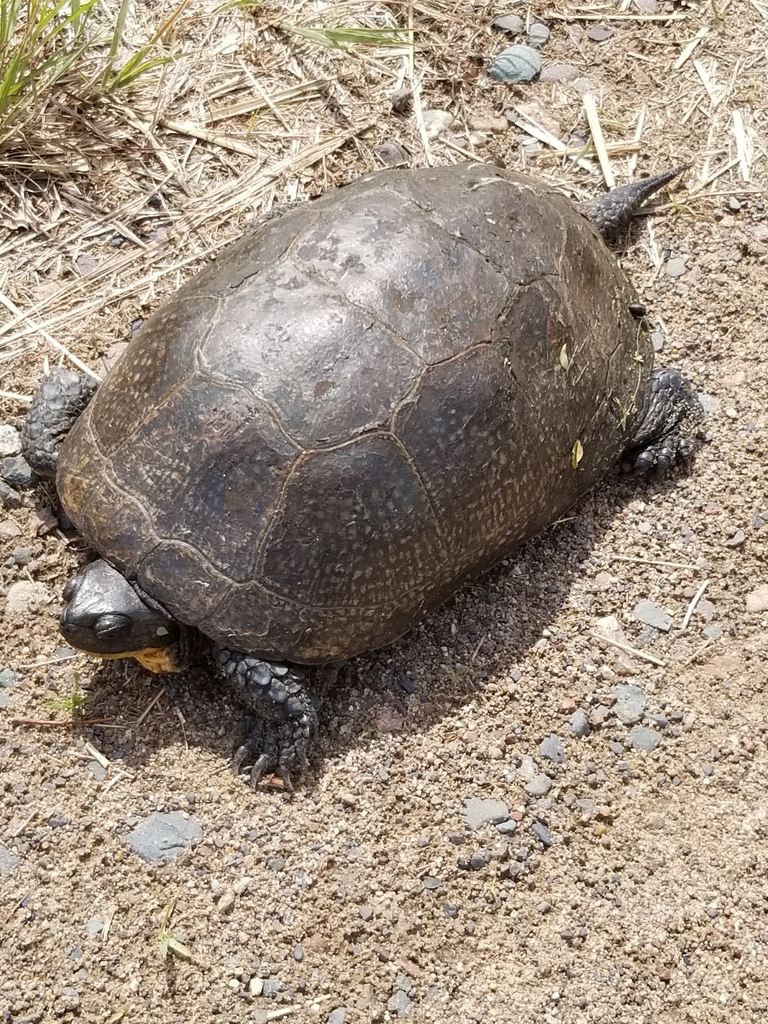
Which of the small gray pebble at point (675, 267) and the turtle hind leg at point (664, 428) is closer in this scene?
the turtle hind leg at point (664, 428)

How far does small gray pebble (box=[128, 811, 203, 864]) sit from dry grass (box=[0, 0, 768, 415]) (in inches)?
82.6

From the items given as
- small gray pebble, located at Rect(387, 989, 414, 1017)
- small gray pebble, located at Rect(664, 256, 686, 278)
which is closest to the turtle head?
small gray pebble, located at Rect(387, 989, 414, 1017)

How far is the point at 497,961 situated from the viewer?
10.3 feet

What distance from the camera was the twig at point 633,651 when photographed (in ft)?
12.1

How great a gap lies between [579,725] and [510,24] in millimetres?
3854

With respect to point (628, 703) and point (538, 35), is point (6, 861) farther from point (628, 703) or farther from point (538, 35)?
point (538, 35)

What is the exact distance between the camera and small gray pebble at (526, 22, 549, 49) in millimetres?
5203

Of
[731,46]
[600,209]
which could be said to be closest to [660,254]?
[600,209]

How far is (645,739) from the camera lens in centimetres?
354

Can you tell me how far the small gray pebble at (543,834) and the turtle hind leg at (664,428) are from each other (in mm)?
1567

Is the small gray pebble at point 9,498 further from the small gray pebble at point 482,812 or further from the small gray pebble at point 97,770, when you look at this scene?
the small gray pebble at point 482,812

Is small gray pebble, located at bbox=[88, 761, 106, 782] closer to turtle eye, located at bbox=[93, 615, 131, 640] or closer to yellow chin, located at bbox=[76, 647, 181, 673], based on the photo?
yellow chin, located at bbox=[76, 647, 181, 673]

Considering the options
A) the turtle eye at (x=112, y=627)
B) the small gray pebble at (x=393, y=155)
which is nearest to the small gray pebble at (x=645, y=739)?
the turtle eye at (x=112, y=627)

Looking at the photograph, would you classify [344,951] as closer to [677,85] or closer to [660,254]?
[660,254]
